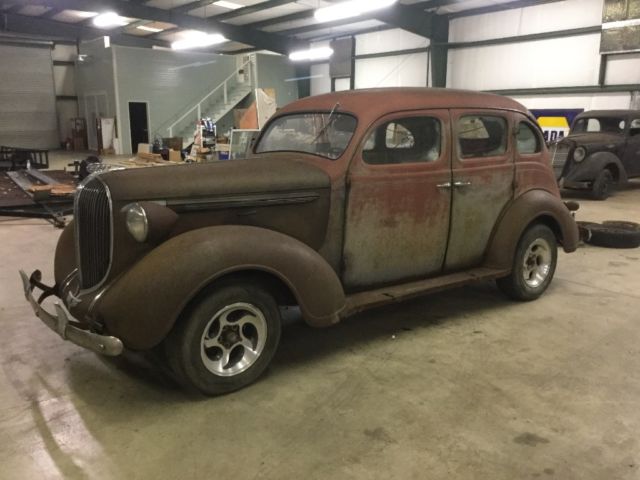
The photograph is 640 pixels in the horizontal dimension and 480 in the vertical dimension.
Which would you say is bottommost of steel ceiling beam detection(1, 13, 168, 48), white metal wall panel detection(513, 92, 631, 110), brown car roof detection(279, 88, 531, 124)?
brown car roof detection(279, 88, 531, 124)

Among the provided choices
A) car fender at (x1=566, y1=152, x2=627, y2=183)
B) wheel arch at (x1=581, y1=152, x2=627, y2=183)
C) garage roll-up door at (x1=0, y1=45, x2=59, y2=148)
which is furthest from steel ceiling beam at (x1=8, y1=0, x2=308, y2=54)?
wheel arch at (x1=581, y1=152, x2=627, y2=183)

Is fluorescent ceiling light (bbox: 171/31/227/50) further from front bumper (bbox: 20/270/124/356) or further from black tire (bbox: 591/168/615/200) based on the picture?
front bumper (bbox: 20/270/124/356)

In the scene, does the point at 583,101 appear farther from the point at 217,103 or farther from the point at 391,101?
the point at 217,103

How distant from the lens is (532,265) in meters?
4.50

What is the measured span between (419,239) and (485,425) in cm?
143

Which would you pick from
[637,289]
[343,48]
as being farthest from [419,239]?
[343,48]

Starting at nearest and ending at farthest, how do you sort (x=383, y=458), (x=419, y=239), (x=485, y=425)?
1. (x=383, y=458)
2. (x=485, y=425)
3. (x=419, y=239)

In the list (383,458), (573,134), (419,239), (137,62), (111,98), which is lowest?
(383,458)

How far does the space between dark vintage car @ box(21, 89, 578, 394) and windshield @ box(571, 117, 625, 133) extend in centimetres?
721

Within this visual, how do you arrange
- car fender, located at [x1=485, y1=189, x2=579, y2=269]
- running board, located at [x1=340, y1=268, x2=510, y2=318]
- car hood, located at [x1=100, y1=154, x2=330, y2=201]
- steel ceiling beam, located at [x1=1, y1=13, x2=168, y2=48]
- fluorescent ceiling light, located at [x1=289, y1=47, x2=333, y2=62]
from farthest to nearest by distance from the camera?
1. steel ceiling beam, located at [x1=1, y1=13, x2=168, y2=48]
2. fluorescent ceiling light, located at [x1=289, y1=47, x2=333, y2=62]
3. car fender, located at [x1=485, y1=189, x2=579, y2=269]
4. running board, located at [x1=340, y1=268, x2=510, y2=318]
5. car hood, located at [x1=100, y1=154, x2=330, y2=201]

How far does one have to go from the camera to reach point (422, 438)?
2.55 meters

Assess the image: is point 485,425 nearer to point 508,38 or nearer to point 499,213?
point 499,213

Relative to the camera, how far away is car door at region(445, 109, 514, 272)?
3863 mm

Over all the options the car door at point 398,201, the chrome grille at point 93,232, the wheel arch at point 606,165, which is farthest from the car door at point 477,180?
the wheel arch at point 606,165
